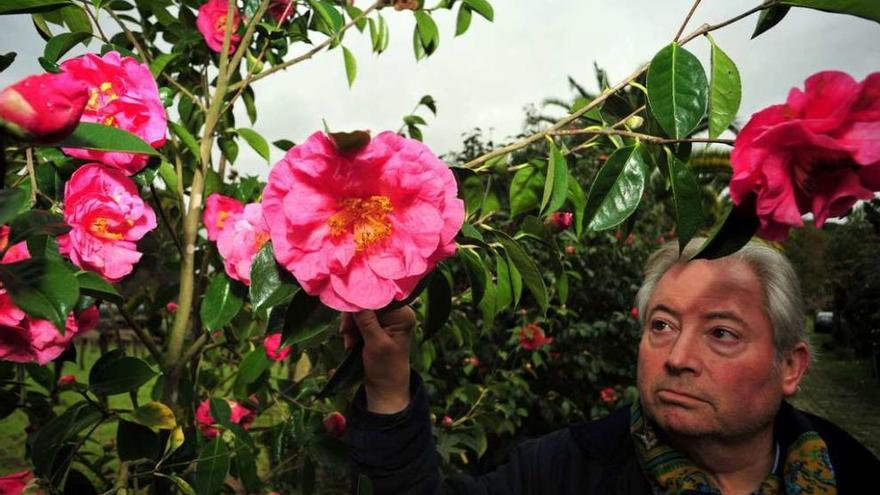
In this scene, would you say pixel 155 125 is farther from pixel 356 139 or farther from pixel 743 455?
pixel 743 455

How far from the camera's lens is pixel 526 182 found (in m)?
1.04

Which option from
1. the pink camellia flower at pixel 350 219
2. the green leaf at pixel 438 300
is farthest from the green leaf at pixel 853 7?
the green leaf at pixel 438 300

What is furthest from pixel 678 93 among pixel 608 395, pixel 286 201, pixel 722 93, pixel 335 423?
pixel 608 395

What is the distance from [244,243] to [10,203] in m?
0.42

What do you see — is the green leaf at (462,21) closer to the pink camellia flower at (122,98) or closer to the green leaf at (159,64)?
the green leaf at (159,64)

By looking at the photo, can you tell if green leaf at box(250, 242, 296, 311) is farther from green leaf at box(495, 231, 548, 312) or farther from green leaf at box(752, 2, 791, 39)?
green leaf at box(752, 2, 791, 39)

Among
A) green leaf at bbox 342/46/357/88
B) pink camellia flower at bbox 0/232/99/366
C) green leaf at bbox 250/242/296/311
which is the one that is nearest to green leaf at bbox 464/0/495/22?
green leaf at bbox 342/46/357/88

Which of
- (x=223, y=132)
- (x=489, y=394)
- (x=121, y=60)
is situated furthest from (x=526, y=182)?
(x=489, y=394)

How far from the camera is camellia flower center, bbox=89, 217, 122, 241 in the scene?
806 millimetres

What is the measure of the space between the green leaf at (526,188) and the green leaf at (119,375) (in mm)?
668

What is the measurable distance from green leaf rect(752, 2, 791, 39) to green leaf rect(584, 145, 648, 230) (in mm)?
191

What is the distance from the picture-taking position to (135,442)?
3.16 feet

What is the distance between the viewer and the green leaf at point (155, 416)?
3.05ft

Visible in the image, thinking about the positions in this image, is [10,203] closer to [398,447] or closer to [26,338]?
[26,338]
